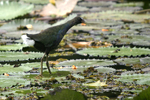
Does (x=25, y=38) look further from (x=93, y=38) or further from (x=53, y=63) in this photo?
(x=93, y=38)

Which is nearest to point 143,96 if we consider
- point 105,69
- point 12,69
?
point 105,69

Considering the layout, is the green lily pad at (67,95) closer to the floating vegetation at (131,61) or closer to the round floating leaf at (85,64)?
the round floating leaf at (85,64)

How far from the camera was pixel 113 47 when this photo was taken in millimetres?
3691

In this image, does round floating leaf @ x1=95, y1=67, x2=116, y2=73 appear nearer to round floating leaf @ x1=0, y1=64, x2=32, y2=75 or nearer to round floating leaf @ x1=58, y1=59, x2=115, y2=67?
round floating leaf @ x1=58, y1=59, x2=115, y2=67

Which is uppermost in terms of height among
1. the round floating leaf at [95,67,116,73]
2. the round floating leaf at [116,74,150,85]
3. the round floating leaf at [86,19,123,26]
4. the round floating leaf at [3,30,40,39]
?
the round floating leaf at [116,74,150,85]

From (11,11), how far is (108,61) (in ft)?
8.22

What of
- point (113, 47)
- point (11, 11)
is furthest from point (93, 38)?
point (11, 11)

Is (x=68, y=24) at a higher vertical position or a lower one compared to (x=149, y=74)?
higher

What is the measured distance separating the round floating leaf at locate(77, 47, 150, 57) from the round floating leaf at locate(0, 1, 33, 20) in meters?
1.78

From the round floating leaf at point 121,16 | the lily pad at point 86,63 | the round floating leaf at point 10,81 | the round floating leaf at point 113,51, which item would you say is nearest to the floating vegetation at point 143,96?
the round floating leaf at point 10,81

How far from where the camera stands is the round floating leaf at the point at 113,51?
338 cm

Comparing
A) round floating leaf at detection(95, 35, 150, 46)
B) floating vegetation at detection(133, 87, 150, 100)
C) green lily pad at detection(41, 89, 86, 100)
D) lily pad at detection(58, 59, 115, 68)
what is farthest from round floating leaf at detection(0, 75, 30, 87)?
round floating leaf at detection(95, 35, 150, 46)

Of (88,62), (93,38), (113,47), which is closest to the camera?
(88,62)

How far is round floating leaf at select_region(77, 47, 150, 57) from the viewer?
3.38m
